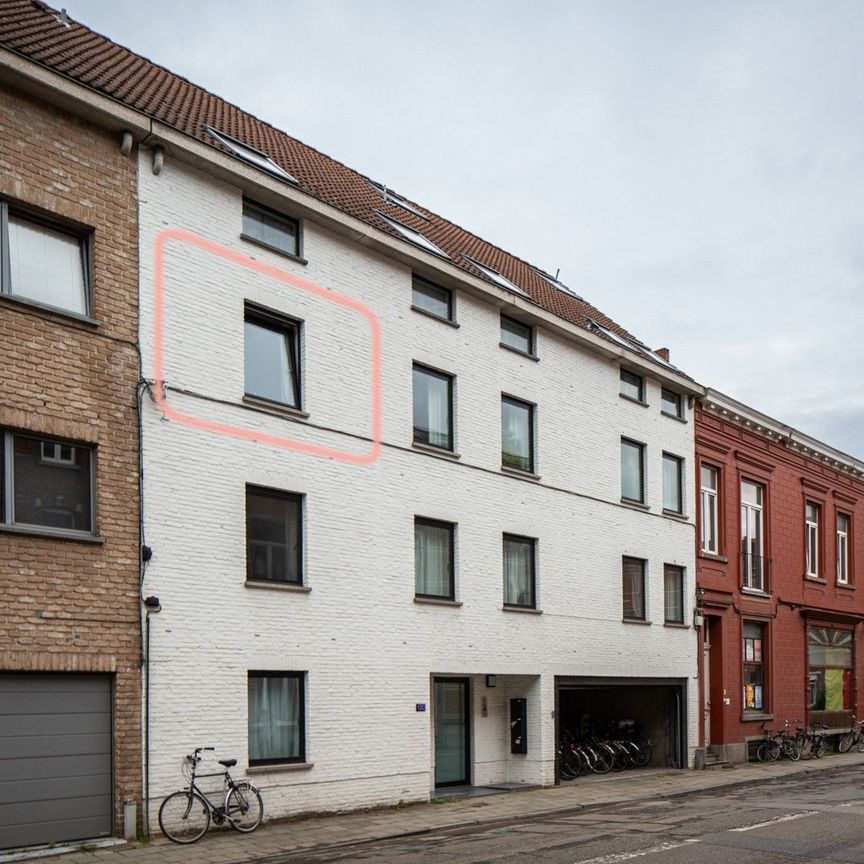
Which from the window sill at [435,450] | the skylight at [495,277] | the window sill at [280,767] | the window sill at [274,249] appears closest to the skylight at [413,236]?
the skylight at [495,277]

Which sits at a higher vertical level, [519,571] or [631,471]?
[631,471]

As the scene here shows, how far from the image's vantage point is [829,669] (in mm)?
34219

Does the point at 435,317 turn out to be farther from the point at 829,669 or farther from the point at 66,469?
the point at 829,669

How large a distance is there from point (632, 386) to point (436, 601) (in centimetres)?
886

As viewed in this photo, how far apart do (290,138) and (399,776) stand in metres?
12.5

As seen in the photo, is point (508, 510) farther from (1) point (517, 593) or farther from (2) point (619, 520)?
(2) point (619, 520)

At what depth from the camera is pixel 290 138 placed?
923 inches

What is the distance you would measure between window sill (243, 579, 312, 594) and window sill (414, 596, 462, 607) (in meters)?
2.66

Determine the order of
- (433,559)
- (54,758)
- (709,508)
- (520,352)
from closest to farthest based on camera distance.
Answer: (54,758) < (433,559) < (520,352) < (709,508)

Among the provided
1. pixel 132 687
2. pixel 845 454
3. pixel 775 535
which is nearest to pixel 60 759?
pixel 132 687

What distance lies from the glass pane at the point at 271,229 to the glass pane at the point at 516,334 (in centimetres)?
564

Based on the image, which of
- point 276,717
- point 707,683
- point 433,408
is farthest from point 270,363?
point 707,683

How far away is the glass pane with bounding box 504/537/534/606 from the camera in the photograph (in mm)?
21906

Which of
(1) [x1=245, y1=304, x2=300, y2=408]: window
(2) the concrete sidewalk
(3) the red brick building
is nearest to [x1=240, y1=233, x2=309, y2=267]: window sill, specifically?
(1) [x1=245, y1=304, x2=300, y2=408]: window
